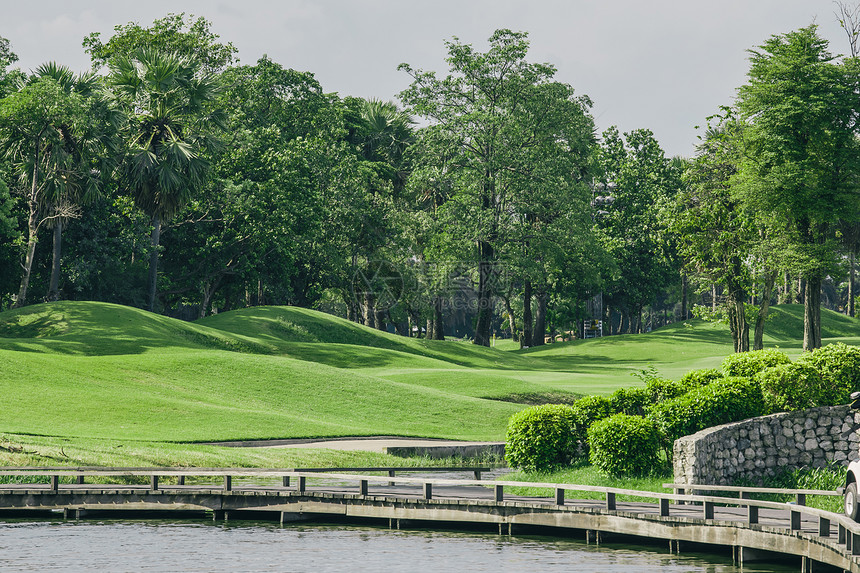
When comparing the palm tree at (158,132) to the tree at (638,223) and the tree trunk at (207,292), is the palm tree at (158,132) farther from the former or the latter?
the tree at (638,223)

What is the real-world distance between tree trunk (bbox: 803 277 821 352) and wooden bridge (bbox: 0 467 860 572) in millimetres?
25173

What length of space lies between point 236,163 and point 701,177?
35.9 metres

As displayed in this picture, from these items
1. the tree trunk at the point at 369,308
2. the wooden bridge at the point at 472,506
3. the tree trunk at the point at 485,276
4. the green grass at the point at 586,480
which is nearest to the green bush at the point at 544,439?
the green grass at the point at 586,480

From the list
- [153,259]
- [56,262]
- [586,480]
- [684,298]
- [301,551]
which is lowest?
[301,551]

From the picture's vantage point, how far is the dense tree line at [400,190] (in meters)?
45.8

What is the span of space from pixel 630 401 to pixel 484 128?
49.9m

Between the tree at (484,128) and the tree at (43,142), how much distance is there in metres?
27.2

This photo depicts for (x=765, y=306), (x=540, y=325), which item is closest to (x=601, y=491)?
→ (x=765, y=306)

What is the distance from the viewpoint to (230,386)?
42.8 m

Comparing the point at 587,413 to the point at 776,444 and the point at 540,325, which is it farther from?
the point at 540,325

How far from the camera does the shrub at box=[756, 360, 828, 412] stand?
2397 centimetres

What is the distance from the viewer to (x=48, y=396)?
36.2m

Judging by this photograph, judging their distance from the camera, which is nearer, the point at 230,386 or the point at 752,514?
the point at 752,514

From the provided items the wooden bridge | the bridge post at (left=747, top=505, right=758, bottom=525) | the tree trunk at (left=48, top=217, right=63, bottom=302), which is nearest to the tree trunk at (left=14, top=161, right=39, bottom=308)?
the tree trunk at (left=48, top=217, right=63, bottom=302)
